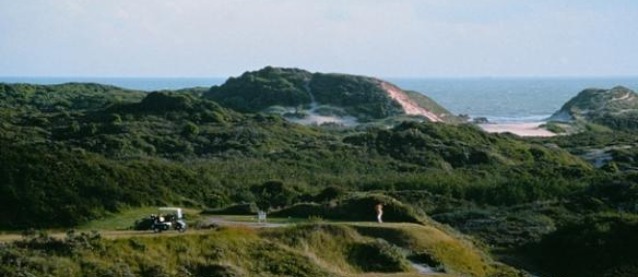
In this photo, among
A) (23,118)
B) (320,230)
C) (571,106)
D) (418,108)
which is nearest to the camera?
(320,230)

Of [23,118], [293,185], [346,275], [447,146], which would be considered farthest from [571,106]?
[346,275]

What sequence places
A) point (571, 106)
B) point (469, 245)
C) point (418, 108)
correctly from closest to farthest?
point (469, 245), point (418, 108), point (571, 106)

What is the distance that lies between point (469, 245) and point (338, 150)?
36.4 m

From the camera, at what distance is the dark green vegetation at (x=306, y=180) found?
92.2ft

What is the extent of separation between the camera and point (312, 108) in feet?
374

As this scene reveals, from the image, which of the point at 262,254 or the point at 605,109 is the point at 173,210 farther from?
the point at 605,109

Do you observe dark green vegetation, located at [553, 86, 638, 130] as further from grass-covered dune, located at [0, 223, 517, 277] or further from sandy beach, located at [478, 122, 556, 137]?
grass-covered dune, located at [0, 223, 517, 277]

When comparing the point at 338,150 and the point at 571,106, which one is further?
the point at 571,106

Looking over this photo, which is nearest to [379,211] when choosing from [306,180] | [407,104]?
[306,180]

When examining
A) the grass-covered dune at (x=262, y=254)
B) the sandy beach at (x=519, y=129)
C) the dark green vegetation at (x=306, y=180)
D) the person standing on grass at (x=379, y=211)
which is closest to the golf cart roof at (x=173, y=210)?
the grass-covered dune at (x=262, y=254)

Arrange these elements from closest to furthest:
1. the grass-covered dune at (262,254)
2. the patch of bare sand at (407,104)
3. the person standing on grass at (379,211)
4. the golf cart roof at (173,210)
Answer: the grass-covered dune at (262,254) < the golf cart roof at (173,210) < the person standing on grass at (379,211) < the patch of bare sand at (407,104)

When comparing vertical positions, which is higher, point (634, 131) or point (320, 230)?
point (320, 230)

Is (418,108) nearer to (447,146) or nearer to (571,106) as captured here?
(571,106)

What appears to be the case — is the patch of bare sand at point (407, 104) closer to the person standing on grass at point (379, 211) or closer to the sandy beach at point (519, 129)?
the sandy beach at point (519, 129)
